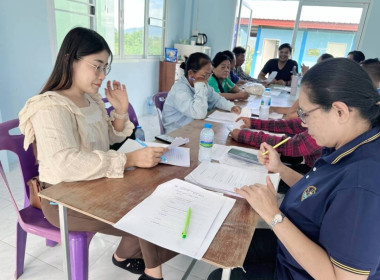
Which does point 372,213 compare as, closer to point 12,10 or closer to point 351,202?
point 351,202

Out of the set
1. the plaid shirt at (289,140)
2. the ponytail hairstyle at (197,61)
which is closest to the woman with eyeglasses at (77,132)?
the plaid shirt at (289,140)

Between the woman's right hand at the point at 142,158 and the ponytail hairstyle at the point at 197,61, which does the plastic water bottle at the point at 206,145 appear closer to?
the woman's right hand at the point at 142,158

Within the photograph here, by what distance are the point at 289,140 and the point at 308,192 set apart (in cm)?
71

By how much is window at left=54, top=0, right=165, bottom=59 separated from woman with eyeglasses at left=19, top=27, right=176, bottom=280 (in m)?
2.02

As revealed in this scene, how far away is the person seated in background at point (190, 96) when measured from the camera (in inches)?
79.0

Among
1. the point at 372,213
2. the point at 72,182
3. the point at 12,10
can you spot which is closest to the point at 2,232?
the point at 72,182

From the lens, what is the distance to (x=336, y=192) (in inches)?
24.3

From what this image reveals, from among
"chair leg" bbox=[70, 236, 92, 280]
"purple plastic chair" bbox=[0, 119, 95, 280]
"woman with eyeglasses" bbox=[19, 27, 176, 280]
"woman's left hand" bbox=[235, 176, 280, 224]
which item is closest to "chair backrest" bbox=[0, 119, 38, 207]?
"purple plastic chair" bbox=[0, 119, 95, 280]

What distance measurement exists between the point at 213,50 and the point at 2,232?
5.15 m

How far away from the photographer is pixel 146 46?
4590 millimetres

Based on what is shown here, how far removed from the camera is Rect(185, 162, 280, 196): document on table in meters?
1.01

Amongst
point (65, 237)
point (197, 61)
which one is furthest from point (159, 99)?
point (65, 237)

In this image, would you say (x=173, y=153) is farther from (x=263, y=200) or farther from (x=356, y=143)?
(x=356, y=143)

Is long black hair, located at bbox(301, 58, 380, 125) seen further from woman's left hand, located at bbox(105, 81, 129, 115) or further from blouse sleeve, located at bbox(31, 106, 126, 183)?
woman's left hand, located at bbox(105, 81, 129, 115)
